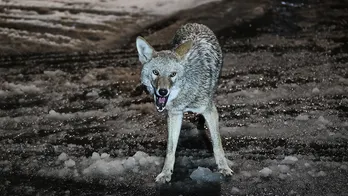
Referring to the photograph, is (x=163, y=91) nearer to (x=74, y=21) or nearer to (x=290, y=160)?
(x=290, y=160)

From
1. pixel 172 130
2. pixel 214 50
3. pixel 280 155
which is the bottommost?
pixel 280 155

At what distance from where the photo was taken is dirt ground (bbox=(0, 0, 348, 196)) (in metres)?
5.84

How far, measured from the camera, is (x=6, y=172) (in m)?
6.08

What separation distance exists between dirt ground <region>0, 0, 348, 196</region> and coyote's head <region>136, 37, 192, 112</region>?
46.3 inches

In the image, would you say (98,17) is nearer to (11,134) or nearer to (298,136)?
(11,134)

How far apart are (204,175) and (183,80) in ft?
4.03

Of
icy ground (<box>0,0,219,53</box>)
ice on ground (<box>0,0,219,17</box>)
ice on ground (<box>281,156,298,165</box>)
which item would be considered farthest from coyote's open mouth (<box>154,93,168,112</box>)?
ice on ground (<box>0,0,219,17</box>)

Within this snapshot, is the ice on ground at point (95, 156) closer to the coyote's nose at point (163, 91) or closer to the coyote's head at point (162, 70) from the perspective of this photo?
the coyote's head at point (162, 70)

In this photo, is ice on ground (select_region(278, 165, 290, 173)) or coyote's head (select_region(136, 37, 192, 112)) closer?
coyote's head (select_region(136, 37, 192, 112))

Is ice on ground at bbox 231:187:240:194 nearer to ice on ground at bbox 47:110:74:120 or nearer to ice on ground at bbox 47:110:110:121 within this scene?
ice on ground at bbox 47:110:110:121

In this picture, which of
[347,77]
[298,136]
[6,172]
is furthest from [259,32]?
[6,172]

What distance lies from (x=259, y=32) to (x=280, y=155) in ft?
17.9

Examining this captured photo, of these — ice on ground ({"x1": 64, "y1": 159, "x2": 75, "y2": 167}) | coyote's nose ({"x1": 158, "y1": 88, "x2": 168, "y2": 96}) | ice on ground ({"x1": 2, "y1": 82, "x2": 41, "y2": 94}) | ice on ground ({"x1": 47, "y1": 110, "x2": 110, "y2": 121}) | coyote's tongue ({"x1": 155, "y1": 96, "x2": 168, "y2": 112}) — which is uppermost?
coyote's nose ({"x1": 158, "y1": 88, "x2": 168, "y2": 96})

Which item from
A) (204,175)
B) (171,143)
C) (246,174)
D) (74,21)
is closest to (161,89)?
(171,143)
